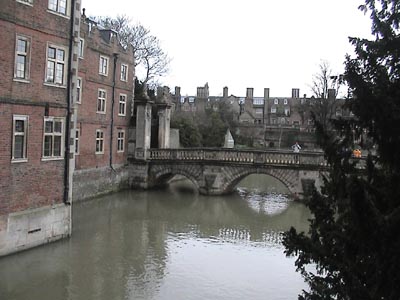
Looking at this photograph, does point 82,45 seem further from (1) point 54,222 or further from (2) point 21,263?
(2) point 21,263

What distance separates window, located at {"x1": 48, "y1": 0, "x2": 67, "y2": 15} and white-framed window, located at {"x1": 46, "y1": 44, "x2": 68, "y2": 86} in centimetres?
118

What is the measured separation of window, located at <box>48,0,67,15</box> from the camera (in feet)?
48.7

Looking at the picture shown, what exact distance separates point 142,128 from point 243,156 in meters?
6.80

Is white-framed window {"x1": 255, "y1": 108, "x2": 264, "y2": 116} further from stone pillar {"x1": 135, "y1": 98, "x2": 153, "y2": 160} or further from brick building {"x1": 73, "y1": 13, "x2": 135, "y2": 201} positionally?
stone pillar {"x1": 135, "y1": 98, "x2": 153, "y2": 160}

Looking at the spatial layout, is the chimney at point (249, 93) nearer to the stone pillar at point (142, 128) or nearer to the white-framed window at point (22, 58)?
the stone pillar at point (142, 128)

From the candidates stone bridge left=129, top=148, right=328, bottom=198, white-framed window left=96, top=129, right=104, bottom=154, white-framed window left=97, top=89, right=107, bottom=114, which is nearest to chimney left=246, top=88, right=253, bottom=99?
stone bridge left=129, top=148, right=328, bottom=198

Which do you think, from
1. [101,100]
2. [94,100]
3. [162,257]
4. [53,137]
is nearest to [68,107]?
[53,137]

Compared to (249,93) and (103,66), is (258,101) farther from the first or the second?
(103,66)

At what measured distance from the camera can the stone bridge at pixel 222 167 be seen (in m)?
25.5

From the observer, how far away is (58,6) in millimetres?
15055

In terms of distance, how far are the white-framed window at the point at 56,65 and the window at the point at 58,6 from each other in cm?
118

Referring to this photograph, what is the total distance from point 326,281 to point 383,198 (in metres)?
1.37

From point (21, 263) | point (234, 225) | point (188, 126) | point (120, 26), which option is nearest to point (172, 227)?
point (234, 225)

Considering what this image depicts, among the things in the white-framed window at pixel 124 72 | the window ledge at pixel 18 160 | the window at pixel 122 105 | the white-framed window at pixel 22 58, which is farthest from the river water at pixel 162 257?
the white-framed window at pixel 124 72
